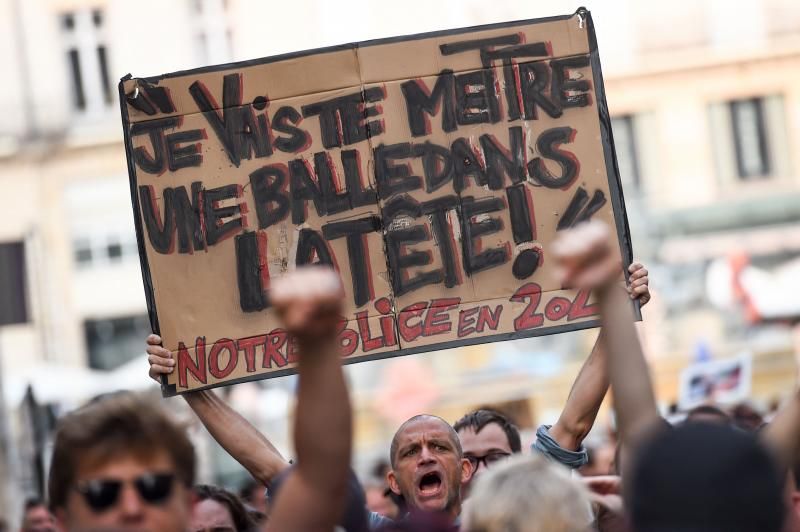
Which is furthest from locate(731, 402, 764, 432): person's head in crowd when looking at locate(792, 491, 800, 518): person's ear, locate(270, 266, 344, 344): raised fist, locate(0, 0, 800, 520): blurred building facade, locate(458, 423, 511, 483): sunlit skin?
locate(0, 0, 800, 520): blurred building facade

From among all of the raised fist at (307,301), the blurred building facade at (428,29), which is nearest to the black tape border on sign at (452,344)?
the raised fist at (307,301)

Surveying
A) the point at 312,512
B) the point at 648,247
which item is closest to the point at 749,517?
the point at 312,512

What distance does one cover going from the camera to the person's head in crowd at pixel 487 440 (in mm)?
5527

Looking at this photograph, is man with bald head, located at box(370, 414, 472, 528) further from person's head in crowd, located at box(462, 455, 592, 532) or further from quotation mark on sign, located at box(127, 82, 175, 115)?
person's head in crowd, located at box(462, 455, 592, 532)

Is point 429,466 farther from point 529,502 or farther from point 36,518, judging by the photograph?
point 36,518

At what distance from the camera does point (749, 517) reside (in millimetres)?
2463

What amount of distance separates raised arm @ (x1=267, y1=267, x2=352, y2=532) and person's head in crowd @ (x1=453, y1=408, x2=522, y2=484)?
8.74ft

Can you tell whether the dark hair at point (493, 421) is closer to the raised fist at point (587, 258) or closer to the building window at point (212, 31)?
the raised fist at point (587, 258)

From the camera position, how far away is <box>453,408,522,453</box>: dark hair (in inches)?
221

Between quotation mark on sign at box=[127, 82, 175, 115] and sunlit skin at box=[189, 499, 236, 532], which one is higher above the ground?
quotation mark on sign at box=[127, 82, 175, 115]

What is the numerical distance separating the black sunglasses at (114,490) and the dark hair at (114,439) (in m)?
0.05

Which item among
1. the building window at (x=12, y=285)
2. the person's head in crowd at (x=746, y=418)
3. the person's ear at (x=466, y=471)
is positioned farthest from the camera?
the building window at (x=12, y=285)

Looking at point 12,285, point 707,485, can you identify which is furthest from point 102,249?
point 707,485

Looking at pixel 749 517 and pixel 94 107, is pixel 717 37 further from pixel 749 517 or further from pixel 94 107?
pixel 749 517
